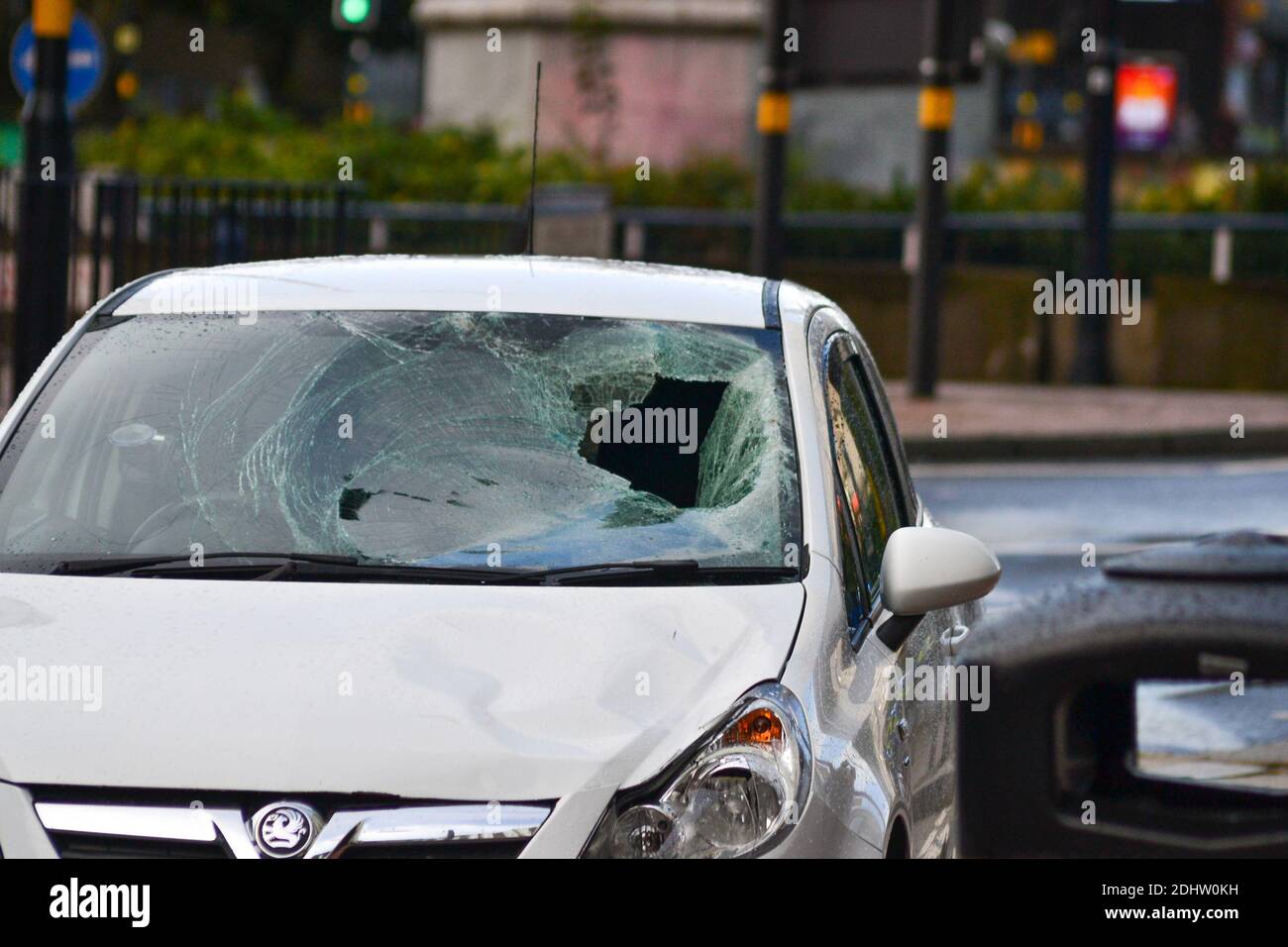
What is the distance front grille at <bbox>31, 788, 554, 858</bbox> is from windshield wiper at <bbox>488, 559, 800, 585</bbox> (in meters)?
0.63

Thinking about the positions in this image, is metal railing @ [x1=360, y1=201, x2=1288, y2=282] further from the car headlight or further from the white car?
the car headlight

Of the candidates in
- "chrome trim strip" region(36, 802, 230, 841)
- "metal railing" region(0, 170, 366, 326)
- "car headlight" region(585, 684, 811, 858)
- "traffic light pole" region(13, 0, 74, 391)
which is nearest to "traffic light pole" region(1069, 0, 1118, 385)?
"metal railing" region(0, 170, 366, 326)

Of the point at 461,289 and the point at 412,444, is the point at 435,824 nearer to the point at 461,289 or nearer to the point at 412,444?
the point at 412,444

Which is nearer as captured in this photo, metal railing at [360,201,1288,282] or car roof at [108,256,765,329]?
car roof at [108,256,765,329]

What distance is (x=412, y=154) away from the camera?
23047 mm

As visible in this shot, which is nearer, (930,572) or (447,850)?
(447,850)

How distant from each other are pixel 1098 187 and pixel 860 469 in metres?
14.9

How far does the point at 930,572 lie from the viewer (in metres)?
3.90

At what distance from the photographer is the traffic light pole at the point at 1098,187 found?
18.8 metres

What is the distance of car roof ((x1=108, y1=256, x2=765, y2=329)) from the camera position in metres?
4.38

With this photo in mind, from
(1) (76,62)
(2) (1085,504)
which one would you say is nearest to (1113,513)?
(2) (1085,504)

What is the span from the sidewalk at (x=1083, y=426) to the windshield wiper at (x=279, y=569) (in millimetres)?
11275

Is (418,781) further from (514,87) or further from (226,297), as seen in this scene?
(514,87)

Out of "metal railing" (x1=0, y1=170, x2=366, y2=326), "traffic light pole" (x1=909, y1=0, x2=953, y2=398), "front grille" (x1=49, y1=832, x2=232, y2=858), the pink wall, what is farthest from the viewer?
the pink wall
